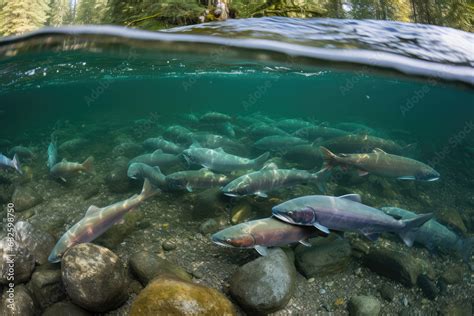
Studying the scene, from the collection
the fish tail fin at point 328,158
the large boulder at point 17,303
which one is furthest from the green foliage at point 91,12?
the fish tail fin at point 328,158

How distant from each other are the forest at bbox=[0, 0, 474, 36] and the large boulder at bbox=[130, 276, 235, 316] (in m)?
6.17

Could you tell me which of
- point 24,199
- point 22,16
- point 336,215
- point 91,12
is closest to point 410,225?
point 336,215

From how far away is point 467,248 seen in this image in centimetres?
798

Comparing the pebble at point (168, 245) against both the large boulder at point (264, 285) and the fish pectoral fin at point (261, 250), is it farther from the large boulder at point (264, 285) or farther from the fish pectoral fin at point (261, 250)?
the fish pectoral fin at point (261, 250)

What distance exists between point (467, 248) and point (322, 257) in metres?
4.17

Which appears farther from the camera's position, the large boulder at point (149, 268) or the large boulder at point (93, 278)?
the large boulder at point (149, 268)

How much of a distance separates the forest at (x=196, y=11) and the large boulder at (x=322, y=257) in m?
5.43

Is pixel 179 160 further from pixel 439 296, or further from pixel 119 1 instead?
pixel 439 296

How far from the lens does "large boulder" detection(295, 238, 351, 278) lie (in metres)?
6.70

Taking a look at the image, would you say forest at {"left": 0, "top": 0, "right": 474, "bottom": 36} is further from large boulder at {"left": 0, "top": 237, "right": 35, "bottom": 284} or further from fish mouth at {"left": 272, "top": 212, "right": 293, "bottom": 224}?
fish mouth at {"left": 272, "top": 212, "right": 293, "bottom": 224}

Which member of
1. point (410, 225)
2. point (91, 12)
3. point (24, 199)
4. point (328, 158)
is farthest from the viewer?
point (24, 199)

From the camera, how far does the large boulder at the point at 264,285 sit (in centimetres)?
546

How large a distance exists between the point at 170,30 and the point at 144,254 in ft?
16.6

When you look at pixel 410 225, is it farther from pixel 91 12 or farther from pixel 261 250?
pixel 91 12
